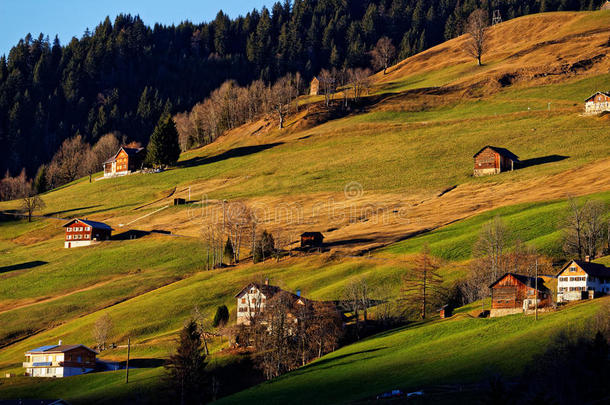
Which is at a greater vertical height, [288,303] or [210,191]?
[210,191]

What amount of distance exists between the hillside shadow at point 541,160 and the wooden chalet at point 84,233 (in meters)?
79.3

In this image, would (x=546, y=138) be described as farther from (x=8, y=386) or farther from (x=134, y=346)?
(x=8, y=386)

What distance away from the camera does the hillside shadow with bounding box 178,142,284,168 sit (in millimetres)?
190875

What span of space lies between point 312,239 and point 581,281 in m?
49.0

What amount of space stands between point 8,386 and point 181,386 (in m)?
21.0

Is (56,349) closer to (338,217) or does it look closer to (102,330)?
(102,330)

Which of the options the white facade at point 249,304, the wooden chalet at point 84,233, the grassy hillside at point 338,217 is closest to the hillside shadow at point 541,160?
the grassy hillside at point 338,217

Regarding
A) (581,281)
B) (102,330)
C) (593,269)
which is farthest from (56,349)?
(593,269)

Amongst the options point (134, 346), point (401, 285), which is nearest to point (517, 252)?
point (401, 285)

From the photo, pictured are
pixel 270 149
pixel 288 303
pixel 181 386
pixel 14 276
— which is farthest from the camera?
pixel 270 149

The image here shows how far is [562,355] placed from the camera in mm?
49688

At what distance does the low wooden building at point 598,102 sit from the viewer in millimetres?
161375

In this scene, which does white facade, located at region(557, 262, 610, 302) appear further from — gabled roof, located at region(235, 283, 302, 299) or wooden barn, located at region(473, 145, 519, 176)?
wooden barn, located at region(473, 145, 519, 176)

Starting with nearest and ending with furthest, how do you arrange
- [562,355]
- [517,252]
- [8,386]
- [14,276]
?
[562,355]
[8,386]
[517,252]
[14,276]
